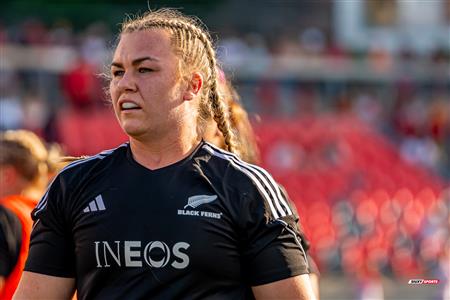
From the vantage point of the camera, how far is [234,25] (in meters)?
23.9

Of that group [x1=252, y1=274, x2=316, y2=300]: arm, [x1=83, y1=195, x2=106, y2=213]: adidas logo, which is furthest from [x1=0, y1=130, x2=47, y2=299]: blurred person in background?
[x1=252, y1=274, x2=316, y2=300]: arm

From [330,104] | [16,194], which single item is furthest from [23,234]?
[330,104]

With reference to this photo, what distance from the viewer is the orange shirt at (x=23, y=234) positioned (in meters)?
4.80

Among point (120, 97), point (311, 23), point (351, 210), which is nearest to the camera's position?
point (120, 97)

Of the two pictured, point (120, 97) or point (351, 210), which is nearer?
point (120, 97)

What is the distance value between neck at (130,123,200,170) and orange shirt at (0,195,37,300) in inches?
56.5

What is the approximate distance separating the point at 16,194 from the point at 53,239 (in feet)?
7.25

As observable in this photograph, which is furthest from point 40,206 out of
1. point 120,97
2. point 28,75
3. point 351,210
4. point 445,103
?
point 445,103

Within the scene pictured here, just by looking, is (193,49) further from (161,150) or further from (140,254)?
(140,254)

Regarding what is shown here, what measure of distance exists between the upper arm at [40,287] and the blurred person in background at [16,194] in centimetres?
142

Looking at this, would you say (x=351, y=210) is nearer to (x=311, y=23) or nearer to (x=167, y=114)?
(x=311, y=23)

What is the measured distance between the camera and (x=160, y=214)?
329 cm

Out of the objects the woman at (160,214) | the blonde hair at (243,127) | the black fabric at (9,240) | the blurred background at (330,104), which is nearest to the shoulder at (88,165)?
the woman at (160,214)

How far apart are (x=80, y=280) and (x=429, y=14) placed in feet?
78.2
